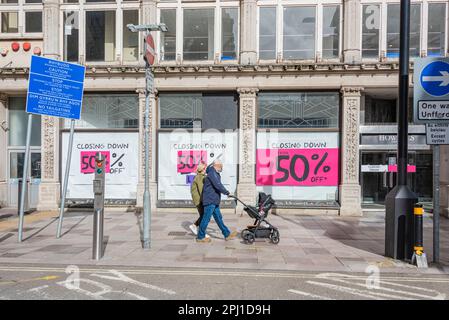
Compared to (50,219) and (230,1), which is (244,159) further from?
(50,219)

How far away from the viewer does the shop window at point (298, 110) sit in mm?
12133

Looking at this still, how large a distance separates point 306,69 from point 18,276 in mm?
10729

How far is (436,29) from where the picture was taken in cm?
1164

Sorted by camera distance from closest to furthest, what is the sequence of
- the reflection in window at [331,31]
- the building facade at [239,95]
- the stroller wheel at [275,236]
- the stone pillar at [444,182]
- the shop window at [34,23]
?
the stroller wheel at [275,236]
the stone pillar at [444,182]
the building facade at [239,95]
the reflection in window at [331,31]
the shop window at [34,23]

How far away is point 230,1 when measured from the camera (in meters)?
12.2

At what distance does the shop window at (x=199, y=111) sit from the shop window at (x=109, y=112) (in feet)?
4.06

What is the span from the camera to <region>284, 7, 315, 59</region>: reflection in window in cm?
1205

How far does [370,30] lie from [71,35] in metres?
12.0

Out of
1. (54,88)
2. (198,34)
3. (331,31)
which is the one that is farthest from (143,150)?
(331,31)

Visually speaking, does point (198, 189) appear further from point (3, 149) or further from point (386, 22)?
point (3, 149)

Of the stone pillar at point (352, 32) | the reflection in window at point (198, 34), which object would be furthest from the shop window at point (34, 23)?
the stone pillar at point (352, 32)

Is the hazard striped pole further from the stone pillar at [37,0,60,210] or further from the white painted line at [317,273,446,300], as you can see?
the stone pillar at [37,0,60,210]

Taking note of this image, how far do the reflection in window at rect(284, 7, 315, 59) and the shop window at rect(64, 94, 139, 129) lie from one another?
659 cm

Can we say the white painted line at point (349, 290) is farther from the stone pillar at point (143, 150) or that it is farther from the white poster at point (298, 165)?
the stone pillar at point (143, 150)
